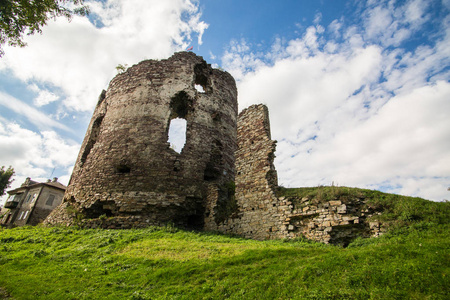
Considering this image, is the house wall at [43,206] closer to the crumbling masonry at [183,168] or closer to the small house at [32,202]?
the small house at [32,202]

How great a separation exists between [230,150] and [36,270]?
31.2ft

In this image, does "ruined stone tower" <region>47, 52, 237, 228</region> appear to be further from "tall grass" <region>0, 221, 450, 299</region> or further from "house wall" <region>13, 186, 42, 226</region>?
"house wall" <region>13, 186, 42, 226</region>

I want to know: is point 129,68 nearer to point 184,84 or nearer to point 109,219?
point 184,84

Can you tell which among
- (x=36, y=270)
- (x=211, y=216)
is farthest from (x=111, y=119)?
(x=36, y=270)

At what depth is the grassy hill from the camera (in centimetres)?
361

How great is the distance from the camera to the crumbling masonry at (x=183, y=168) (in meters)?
8.32

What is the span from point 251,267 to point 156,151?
7788mm

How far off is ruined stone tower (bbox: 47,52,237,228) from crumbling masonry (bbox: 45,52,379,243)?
4cm

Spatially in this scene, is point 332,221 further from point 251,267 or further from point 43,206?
point 43,206

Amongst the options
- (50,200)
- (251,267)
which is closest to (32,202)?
(50,200)

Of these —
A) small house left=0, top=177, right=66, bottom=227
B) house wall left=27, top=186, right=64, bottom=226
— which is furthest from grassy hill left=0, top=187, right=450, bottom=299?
small house left=0, top=177, right=66, bottom=227

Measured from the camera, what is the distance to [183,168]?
36.8 feet

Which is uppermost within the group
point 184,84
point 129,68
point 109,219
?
point 129,68

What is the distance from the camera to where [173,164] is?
1118 cm
